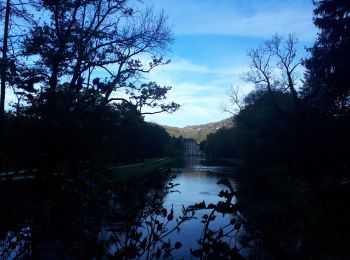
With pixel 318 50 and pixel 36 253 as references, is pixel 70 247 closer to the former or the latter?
pixel 36 253

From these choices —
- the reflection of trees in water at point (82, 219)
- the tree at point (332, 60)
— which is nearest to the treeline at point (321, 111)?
the tree at point (332, 60)

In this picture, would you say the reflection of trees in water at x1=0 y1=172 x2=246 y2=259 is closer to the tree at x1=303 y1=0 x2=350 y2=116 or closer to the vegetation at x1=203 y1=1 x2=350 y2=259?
the vegetation at x1=203 y1=1 x2=350 y2=259

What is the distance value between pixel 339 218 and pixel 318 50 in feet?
71.5

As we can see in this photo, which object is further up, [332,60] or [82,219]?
[332,60]

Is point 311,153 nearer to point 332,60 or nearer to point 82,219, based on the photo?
point 332,60

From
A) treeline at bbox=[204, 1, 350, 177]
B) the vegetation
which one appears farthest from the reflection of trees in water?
treeline at bbox=[204, 1, 350, 177]

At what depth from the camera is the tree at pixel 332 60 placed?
69.6 ft

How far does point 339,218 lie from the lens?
406 cm

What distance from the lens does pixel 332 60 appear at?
71.4ft

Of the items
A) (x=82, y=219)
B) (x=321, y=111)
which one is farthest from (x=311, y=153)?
(x=82, y=219)

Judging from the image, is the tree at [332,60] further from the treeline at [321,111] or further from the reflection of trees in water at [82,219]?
the reflection of trees in water at [82,219]

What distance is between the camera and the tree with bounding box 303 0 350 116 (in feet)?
69.6

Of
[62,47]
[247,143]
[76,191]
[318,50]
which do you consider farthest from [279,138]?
[76,191]

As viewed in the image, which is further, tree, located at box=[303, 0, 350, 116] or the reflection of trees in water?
tree, located at box=[303, 0, 350, 116]
